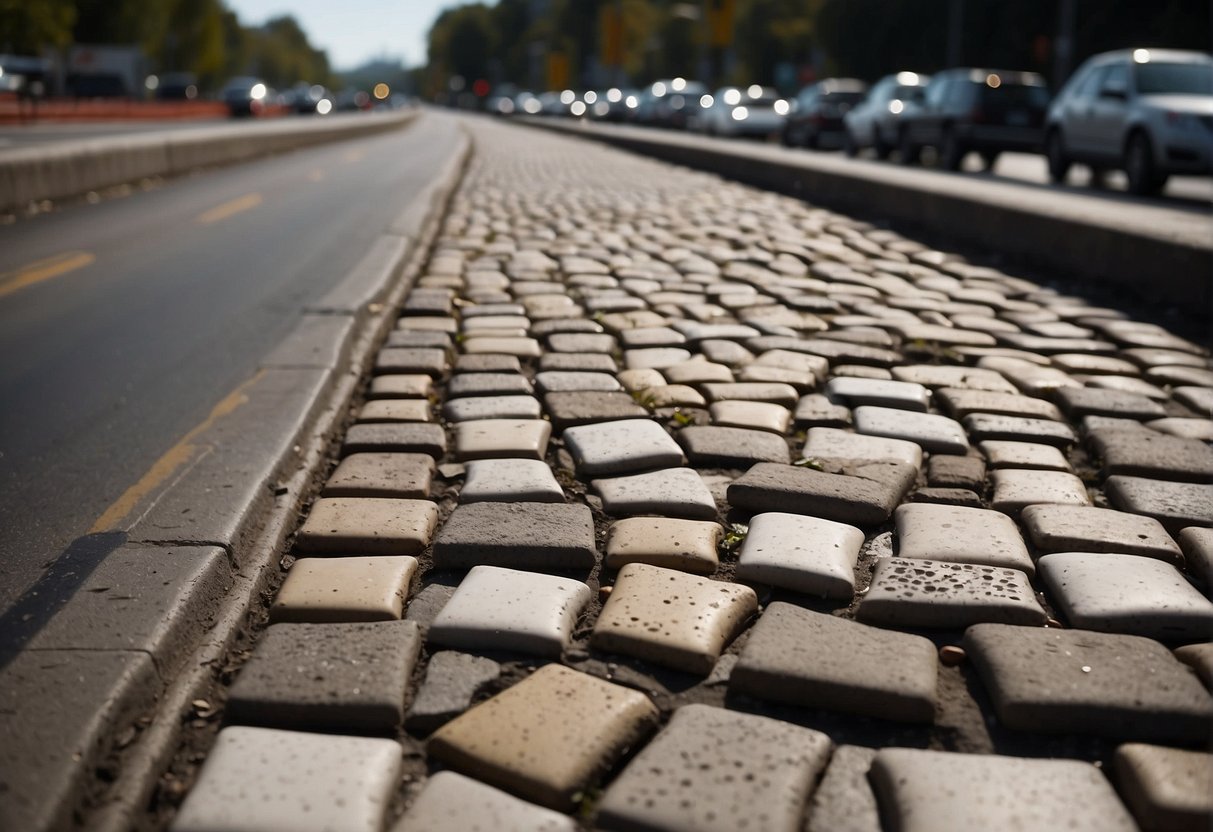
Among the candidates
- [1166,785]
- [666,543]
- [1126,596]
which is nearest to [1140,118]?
[1126,596]

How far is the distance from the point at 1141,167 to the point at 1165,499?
41.6ft

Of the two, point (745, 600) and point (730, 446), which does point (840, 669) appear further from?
point (730, 446)

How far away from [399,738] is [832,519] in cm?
135

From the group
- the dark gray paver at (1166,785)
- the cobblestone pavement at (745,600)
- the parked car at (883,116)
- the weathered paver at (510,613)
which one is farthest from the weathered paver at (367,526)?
the parked car at (883,116)

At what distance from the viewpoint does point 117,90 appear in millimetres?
53094

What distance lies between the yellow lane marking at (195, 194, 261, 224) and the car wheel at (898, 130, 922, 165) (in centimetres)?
1201

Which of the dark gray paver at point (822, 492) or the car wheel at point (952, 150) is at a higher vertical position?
the dark gray paver at point (822, 492)

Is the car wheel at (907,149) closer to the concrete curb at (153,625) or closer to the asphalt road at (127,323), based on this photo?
the asphalt road at (127,323)

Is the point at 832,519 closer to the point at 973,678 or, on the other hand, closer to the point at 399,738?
the point at 973,678

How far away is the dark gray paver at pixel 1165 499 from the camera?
2.99m

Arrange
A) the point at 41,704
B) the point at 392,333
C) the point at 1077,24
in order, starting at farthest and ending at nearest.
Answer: the point at 1077,24, the point at 392,333, the point at 41,704

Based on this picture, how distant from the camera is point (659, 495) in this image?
3.08 meters

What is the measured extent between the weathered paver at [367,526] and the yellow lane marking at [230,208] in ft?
26.6

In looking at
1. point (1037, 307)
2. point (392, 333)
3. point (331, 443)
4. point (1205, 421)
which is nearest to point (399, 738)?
point (331, 443)
